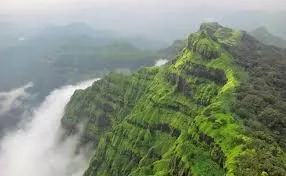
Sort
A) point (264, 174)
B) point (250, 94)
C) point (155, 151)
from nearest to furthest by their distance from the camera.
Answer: point (264, 174)
point (250, 94)
point (155, 151)

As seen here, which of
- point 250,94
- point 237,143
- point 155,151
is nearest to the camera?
point 237,143

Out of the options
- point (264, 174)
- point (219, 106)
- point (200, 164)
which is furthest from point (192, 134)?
point (264, 174)

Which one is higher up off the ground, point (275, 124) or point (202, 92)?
point (275, 124)

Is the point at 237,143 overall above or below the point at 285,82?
above

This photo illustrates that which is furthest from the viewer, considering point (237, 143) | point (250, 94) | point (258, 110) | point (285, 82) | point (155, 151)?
point (155, 151)

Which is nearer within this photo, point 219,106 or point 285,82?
point 219,106

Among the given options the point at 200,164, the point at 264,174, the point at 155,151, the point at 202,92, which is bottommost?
the point at 155,151

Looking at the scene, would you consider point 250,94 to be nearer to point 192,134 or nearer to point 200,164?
point 192,134

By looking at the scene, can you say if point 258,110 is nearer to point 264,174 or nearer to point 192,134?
point 192,134

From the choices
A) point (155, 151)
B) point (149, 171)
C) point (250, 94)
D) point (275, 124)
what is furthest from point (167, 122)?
point (275, 124)
